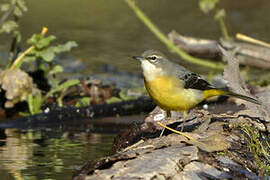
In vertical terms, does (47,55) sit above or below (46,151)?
above

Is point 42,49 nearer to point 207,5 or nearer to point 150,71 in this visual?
point 207,5

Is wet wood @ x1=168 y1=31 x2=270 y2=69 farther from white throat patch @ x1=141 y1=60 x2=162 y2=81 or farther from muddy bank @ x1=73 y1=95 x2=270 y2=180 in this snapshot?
muddy bank @ x1=73 y1=95 x2=270 y2=180

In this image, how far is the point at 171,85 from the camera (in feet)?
18.0

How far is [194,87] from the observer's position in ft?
18.5

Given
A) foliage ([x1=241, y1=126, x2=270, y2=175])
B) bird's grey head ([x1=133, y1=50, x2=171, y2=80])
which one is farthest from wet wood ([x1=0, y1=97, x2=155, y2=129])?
foliage ([x1=241, y1=126, x2=270, y2=175])

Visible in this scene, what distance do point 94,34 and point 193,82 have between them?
8.30 metres

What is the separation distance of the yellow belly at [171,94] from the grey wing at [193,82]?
0.16 feet

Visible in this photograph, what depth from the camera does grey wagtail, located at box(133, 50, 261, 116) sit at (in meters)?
5.38

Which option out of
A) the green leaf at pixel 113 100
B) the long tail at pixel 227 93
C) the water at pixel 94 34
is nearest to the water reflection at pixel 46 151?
the water at pixel 94 34

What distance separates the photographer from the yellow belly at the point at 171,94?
17.6ft

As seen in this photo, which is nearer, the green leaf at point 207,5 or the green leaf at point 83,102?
the green leaf at point 83,102

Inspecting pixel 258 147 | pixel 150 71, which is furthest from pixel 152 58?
pixel 258 147

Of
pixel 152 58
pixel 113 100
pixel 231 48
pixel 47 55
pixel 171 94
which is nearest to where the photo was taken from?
pixel 171 94

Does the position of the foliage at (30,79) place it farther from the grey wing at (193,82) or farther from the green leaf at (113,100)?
the grey wing at (193,82)
